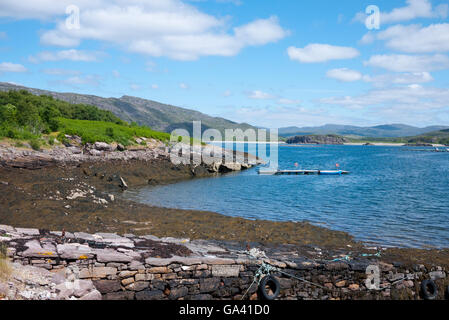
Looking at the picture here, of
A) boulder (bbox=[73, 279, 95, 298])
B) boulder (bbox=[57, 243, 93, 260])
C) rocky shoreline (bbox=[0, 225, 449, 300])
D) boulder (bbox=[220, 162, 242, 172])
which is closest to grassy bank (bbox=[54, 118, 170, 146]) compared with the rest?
boulder (bbox=[220, 162, 242, 172])

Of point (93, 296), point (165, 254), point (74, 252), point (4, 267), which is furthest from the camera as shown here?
point (165, 254)

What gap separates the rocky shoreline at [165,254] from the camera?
9062 mm

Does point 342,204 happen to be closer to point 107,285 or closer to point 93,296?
point 107,285

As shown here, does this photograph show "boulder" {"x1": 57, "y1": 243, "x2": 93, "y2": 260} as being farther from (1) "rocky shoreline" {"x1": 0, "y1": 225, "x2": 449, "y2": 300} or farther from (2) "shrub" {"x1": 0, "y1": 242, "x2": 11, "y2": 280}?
(2) "shrub" {"x1": 0, "y1": 242, "x2": 11, "y2": 280}

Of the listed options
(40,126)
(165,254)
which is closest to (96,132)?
(40,126)

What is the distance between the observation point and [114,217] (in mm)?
17328

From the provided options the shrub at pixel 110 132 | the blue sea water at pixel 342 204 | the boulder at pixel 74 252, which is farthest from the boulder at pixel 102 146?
the boulder at pixel 74 252

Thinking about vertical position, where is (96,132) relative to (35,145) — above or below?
above

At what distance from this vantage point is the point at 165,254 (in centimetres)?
1016

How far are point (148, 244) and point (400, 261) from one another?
→ 906 cm

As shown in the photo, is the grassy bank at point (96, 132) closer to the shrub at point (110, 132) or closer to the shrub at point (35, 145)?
the shrub at point (110, 132)

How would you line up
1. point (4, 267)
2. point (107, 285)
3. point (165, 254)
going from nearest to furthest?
point (4, 267)
point (107, 285)
point (165, 254)

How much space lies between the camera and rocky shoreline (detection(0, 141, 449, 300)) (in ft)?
29.7

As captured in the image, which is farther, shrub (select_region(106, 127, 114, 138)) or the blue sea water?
shrub (select_region(106, 127, 114, 138))
